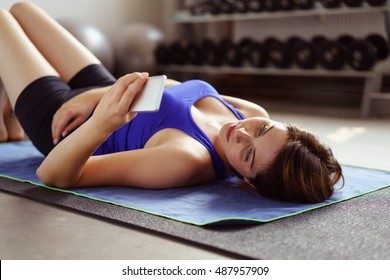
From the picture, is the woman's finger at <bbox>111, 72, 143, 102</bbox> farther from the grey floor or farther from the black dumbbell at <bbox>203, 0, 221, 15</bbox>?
the black dumbbell at <bbox>203, 0, 221, 15</bbox>

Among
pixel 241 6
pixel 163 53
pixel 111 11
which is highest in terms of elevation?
pixel 241 6

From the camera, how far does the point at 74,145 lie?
4.20 feet

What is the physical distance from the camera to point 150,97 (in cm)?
111

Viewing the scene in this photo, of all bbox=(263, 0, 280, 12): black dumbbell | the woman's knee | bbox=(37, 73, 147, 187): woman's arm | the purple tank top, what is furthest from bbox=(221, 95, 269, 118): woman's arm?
bbox=(263, 0, 280, 12): black dumbbell

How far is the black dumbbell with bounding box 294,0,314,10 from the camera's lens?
3.97 metres

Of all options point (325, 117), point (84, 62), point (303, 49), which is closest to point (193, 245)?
point (84, 62)

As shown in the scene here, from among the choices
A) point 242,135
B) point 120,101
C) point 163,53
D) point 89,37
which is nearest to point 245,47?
point 163,53

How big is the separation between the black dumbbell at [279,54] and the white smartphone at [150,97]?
3.03 meters

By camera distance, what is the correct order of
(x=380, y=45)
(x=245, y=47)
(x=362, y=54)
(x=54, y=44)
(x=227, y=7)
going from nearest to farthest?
(x=54, y=44) → (x=362, y=54) → (x=380, y=45) → (x=245, y=47) → (x=227, y=7)

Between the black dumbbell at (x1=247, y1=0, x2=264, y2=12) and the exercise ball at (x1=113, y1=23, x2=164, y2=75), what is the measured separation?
86 centimetres

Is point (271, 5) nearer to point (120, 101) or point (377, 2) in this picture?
point (377, 2)

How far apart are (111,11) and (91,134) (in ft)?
12.5

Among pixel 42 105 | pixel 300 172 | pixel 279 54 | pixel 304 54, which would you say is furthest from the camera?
pixel 279 54
